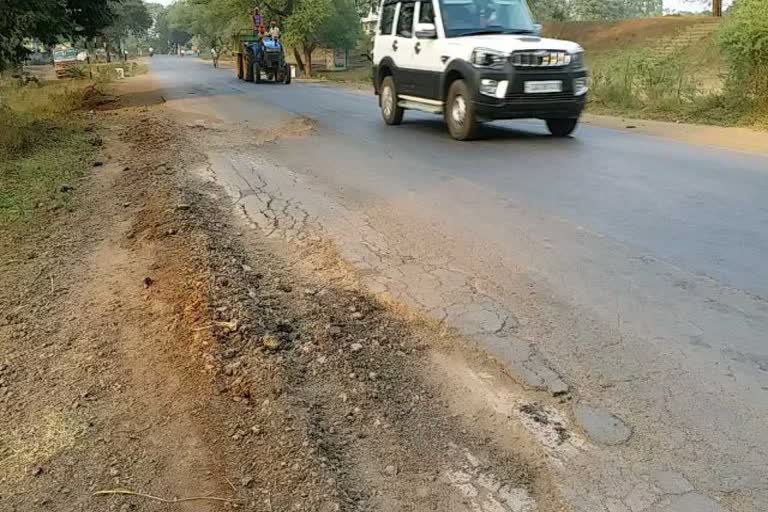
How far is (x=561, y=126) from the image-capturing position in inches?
434

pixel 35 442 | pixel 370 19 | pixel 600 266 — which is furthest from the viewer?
pixel 370 19

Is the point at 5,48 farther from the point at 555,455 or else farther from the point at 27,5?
the point at 555,455

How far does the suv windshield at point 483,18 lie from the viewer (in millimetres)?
10883

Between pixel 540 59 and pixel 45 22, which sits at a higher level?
pixel 45 22

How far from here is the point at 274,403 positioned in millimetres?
2996

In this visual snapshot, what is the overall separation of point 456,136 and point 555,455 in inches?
336

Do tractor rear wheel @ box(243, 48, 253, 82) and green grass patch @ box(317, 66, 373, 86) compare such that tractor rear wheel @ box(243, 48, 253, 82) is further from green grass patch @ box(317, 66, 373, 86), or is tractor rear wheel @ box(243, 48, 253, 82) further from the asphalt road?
the asphalt road

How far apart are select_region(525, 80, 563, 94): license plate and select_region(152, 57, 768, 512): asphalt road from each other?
763 millimetres

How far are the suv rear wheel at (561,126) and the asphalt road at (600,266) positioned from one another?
2.89 feet

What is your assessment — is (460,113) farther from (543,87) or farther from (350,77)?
(350,77)

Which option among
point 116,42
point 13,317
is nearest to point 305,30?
point 13,317

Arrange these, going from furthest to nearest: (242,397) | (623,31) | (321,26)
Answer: (321,26)
(623,31)
(242,397)

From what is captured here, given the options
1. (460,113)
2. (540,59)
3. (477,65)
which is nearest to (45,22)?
(460,113)

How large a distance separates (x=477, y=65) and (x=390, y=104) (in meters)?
3.11
